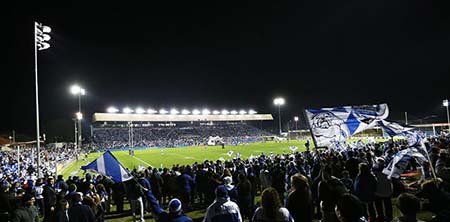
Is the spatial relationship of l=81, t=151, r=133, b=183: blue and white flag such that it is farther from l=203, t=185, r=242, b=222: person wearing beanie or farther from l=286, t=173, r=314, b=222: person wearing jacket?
l=286, t=173, r=314, b=222: person wearing jacket

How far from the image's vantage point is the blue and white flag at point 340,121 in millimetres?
8352

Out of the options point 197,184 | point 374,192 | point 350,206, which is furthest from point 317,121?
point 197,184

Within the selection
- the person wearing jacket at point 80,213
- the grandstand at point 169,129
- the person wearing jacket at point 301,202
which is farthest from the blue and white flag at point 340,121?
the grandstand at point 169,129

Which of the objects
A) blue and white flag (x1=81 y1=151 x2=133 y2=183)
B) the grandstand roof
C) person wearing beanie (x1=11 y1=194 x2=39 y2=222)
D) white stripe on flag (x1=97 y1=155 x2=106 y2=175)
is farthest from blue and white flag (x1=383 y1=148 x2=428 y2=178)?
the grandstand roof

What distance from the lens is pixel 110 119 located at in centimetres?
8169

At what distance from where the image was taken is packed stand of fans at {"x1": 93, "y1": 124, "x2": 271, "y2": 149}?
71312 mm

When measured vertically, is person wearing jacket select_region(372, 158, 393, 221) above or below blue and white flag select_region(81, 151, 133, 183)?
below

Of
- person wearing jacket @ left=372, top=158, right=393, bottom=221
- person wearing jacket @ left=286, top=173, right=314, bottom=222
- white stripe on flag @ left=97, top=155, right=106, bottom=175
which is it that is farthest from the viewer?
white stripe on flag @ left=97, top=155, right=106, bottom=175

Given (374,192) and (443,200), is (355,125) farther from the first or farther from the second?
(443,200)

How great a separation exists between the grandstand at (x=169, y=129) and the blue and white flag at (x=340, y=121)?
195 feet

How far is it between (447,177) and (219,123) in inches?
3733

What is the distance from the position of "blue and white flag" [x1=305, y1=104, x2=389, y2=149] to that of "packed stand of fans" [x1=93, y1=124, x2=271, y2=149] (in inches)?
2167

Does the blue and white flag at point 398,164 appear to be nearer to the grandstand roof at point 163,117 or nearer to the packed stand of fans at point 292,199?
the packed stand of fans at point 292,199

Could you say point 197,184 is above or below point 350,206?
below
